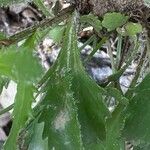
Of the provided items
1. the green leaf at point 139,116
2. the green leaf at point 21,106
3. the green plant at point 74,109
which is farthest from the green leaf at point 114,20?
the green leaf at point 21,106

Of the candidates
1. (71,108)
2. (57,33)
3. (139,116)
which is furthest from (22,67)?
(57,33)

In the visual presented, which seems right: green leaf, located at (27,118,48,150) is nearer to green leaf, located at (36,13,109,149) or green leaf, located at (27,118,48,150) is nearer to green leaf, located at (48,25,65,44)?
green leaf, located at (36,13,109,149)

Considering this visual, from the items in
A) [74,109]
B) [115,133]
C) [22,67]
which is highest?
[22,67]

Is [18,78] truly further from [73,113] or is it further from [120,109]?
[120,109]

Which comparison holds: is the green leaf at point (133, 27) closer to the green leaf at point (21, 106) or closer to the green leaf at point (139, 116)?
the green leaf at point (139, 116)

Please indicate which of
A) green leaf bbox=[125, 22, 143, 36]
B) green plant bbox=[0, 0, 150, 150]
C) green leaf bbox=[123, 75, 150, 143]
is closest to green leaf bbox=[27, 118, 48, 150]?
green plant bbox=[0, 0, 150, 150]

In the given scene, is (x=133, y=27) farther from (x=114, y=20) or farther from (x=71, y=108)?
(x=71, y=108)
